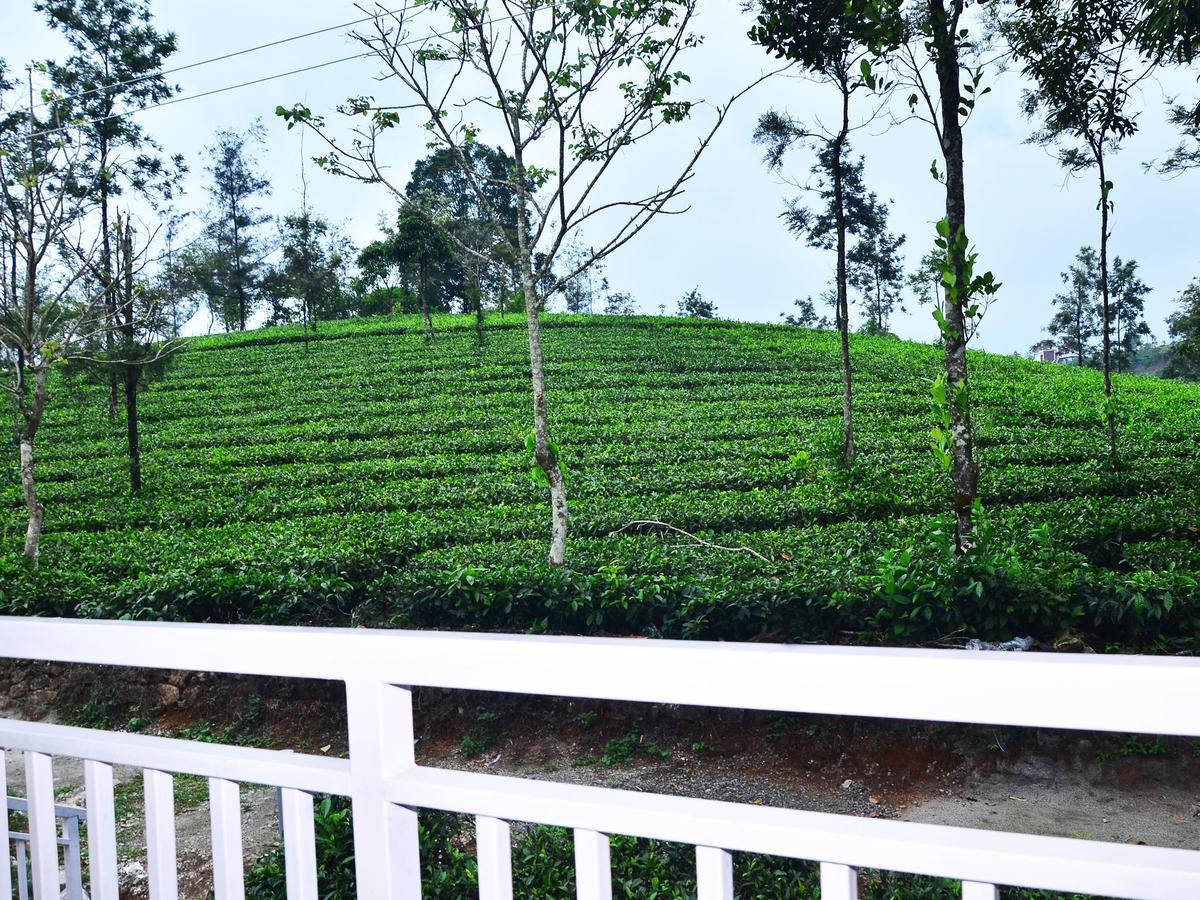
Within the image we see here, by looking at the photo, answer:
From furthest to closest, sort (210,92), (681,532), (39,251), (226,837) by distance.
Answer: (210,92) → (39,251) → (681,532) → (226,837)

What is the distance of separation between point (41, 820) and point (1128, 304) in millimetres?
17077

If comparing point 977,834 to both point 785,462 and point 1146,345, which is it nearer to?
point 785,462

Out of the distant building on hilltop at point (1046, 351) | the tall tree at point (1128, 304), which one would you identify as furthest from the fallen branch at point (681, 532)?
the tall tree at point (1128, 304)

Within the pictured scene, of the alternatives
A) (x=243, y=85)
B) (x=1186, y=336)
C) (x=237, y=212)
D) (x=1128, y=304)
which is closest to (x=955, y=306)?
(x=243, y=85)

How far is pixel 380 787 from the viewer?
59cm

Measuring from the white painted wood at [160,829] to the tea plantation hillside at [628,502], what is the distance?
3111 mm

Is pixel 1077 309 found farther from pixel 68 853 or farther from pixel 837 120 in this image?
pixel 68 853

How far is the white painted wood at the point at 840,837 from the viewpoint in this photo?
40 centimetres

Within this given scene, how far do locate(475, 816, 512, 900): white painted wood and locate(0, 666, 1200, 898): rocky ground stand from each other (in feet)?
8.93

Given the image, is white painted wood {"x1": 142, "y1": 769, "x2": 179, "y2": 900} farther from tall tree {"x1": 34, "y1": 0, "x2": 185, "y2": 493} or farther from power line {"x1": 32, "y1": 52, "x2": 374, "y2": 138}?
tall tree {"x1": 34, "y1": 0, "x2": 185, "y2": 493}

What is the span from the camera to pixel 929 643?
365 cm

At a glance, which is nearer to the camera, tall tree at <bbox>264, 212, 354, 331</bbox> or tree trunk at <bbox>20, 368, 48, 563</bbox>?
tree trunk at <bbox>20, 368, 48, 563</bbox>

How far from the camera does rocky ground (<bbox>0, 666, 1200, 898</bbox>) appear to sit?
300 cm

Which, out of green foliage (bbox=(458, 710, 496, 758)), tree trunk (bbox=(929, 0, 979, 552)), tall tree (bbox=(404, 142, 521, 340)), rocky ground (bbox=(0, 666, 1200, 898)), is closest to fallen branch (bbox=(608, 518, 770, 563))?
tree trunk (bbox=(929, 0, 979, 552))
